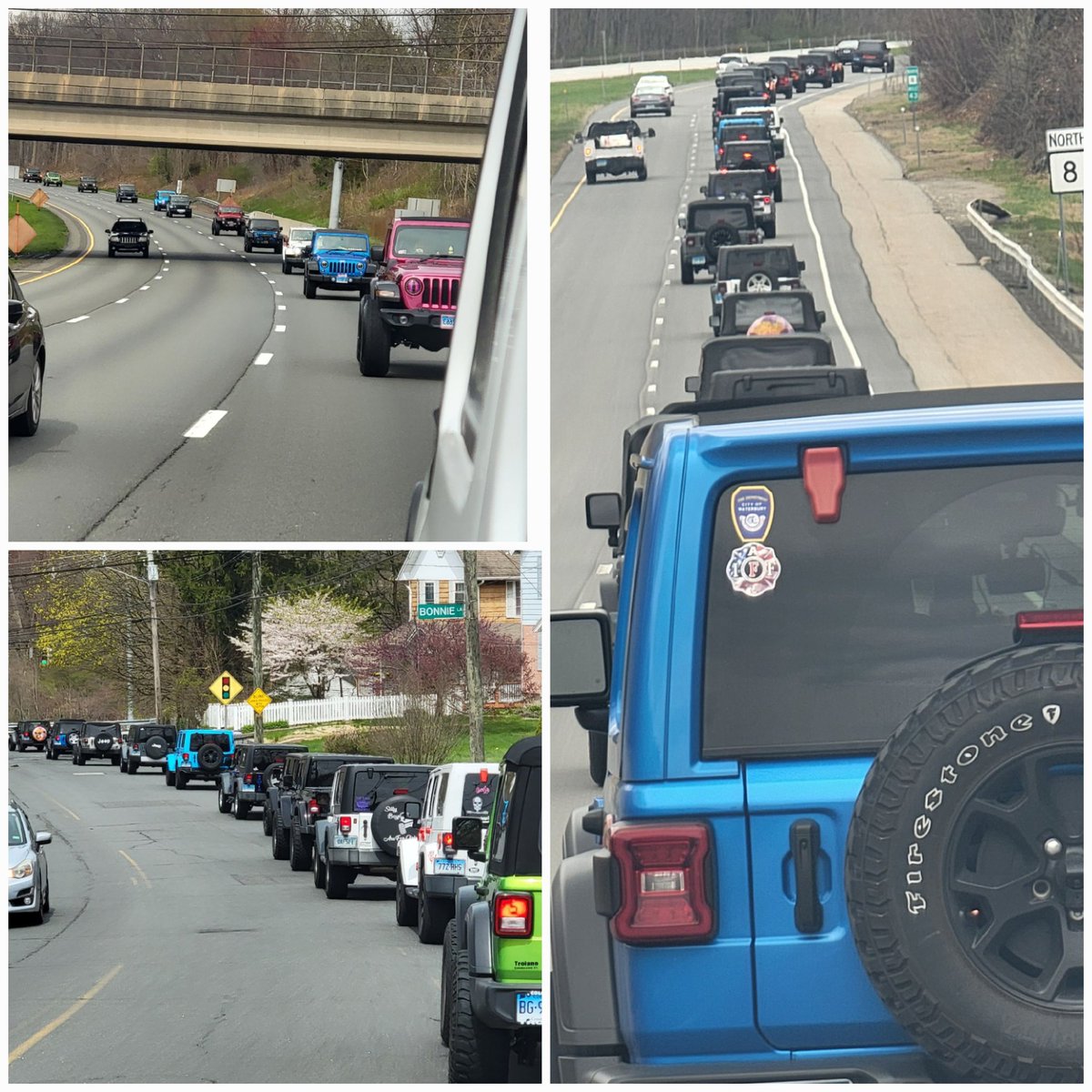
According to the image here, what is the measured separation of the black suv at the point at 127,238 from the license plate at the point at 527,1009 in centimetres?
4776

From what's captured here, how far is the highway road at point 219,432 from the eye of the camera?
5.78m

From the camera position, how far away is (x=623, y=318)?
43.8 metres

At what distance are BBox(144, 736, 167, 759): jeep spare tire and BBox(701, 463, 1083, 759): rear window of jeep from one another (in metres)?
20.8

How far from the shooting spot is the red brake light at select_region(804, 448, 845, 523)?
3.10 m

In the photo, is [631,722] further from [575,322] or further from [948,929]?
[575,322]

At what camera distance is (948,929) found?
2.91m

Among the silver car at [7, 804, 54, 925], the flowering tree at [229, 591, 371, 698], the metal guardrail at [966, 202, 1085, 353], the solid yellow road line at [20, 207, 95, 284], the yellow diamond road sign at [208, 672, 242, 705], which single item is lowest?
the silver car at [7, 804, 54, 925]

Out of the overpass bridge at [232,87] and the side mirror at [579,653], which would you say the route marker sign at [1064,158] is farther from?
the side mirror at [579,653]

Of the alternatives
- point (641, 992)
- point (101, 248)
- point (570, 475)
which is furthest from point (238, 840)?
point (101, 248)

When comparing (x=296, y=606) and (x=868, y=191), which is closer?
(x=296, y=606)

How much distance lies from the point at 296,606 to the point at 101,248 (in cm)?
4820

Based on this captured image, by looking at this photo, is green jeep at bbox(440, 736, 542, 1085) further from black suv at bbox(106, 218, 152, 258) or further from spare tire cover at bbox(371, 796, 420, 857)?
black suv at bbox(106, 218, 152, 258)

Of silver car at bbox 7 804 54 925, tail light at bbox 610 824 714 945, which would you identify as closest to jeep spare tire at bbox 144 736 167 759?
silver car at bbox 7 804 54 925

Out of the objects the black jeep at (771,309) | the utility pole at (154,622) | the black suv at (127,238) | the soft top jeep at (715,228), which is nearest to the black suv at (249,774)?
the black jeep at (771,309)
